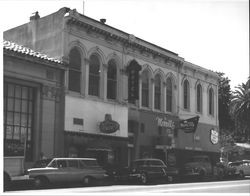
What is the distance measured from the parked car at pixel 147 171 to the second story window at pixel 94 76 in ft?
19.0

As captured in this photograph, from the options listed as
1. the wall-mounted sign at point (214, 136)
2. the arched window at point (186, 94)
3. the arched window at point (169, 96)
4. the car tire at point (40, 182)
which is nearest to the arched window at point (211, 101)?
the wall-mounted sign at point (214, 136)

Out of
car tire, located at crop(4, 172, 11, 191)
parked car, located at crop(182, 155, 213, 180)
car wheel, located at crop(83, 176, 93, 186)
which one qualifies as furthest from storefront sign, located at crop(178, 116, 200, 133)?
car tire, located at crop(4, 172, 11, 191)

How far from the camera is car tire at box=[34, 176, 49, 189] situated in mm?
19761

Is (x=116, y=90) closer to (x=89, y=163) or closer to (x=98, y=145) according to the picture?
(x=98, y=145)

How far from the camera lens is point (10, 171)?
18203 millimetres

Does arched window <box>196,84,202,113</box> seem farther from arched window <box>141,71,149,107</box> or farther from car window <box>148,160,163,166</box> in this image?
car window <box>148,160,163,166</box>

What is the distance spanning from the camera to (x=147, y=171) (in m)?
24.3

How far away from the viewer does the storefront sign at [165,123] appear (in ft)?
108

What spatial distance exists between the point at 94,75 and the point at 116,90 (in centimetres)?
233

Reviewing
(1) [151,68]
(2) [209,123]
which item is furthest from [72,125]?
(2) [209,123]

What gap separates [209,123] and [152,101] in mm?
9503

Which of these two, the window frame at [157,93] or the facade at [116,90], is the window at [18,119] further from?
the window frame at [157,93]

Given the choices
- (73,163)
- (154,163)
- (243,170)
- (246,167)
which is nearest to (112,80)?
(154,163)

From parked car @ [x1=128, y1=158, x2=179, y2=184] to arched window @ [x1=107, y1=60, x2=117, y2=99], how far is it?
6040 mm
